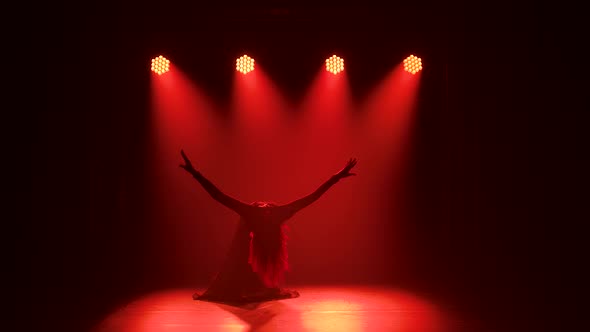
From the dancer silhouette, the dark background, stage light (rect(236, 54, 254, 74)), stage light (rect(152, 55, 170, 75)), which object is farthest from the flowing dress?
stage light (rect(152, 55, 170, 75))

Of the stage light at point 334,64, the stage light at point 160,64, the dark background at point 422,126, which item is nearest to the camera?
the dark background at point 422,126

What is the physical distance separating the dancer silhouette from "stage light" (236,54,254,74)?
90.0 inches

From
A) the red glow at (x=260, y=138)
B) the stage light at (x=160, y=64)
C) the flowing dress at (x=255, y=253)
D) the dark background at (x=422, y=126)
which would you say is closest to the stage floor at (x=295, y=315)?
the flowing dress at (x=255, y=253)

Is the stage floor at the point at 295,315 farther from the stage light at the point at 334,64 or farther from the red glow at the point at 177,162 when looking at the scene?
A: the stage light at the point at 334,64

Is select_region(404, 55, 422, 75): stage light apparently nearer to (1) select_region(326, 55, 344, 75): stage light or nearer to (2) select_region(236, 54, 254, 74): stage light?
(1) select_region(326, 55, 344, 75): stage light

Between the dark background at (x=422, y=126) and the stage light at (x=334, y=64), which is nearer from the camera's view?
the dark background at (x=422, y=126)

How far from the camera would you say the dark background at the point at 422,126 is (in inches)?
208

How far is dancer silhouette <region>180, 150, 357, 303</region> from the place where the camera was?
4.26 metres

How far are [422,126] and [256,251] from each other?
3.14 metres

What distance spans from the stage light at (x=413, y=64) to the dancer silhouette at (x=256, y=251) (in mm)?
2443

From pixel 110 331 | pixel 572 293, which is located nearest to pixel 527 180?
pixel 572 293

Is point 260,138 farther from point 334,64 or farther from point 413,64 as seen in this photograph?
point 413,64

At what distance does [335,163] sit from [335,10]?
1925 mm

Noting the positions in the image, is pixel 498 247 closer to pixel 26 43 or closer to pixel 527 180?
pixel 527 180
